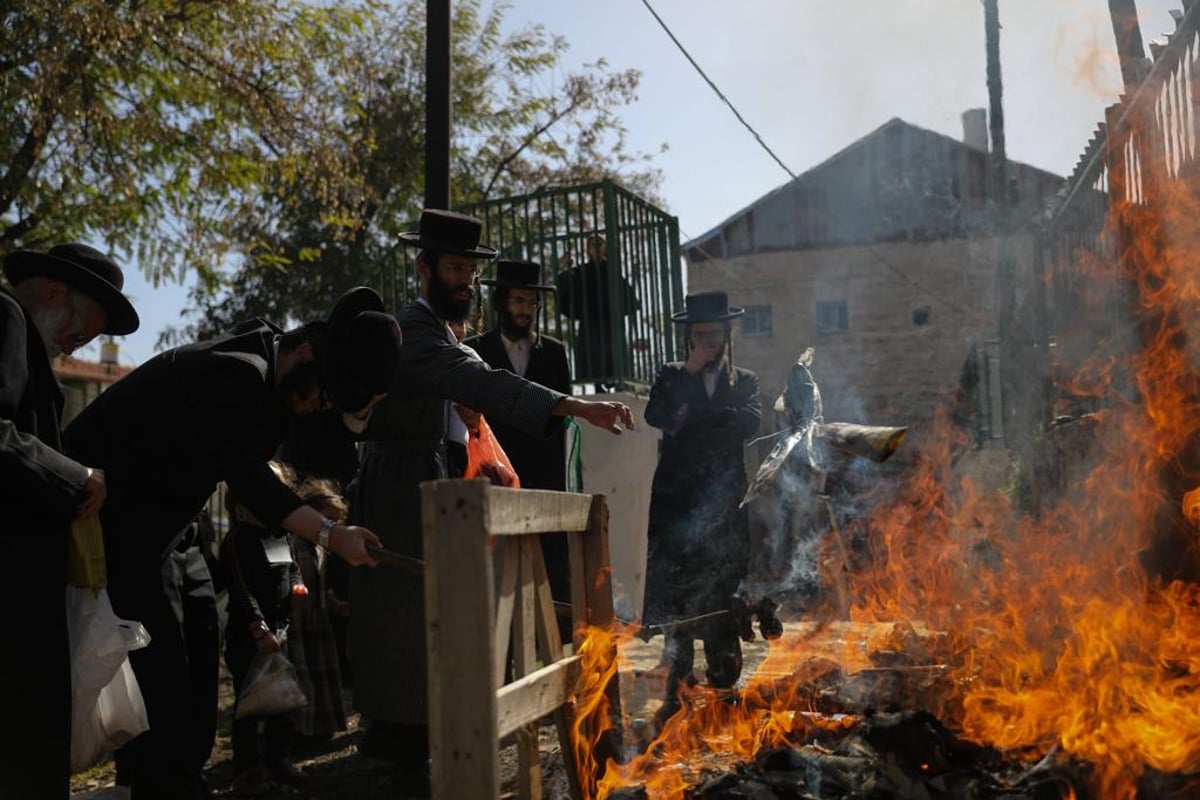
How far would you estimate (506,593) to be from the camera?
317 centimetres

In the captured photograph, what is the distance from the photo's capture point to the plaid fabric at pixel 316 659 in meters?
5.80

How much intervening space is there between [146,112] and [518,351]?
6307mm

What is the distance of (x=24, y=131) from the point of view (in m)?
10.2

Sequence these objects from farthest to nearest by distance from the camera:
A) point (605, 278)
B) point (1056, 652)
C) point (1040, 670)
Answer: point (605, 278), point (1056, 652), point (1040, 670)

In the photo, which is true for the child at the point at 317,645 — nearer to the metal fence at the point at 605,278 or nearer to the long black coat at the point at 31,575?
the long black coat at the point at 31,575

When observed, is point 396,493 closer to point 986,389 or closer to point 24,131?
point 24,131

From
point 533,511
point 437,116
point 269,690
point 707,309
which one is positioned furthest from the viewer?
point 437,116

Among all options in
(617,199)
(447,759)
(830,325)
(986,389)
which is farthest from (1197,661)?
(830,325)

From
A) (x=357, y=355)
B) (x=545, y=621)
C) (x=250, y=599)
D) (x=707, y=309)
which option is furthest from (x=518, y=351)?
(x=545, y=621)

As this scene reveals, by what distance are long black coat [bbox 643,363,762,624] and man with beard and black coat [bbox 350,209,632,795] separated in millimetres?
2033

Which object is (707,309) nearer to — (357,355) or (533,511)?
(357,355)

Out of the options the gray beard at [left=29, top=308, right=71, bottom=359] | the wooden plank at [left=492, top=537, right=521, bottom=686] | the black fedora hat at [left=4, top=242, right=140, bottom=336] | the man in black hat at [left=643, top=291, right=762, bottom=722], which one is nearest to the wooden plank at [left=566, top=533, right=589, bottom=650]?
the wooden plank at [left=492, top=537, right=521, bottom=686]

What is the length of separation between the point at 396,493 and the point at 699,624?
229 centimetres

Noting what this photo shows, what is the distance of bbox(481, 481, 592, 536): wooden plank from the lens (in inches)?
113
